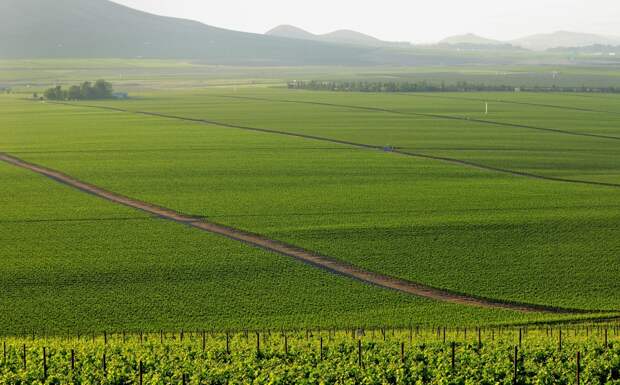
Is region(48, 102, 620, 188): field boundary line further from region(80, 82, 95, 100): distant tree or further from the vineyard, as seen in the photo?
the vineyard

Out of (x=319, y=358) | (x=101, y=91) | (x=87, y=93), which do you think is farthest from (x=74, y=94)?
(x=319, y=358)

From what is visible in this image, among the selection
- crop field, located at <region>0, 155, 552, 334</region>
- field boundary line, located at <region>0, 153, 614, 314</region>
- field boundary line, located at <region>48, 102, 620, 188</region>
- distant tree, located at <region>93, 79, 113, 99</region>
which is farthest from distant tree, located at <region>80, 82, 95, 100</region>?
crop field, located at <region>0, 155, 552, 334</region>

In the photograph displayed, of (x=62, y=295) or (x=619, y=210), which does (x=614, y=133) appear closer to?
(x=619, y=210)

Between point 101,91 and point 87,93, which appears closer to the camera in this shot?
point 101,91

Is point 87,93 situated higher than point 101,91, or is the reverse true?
Answer: point 101,91

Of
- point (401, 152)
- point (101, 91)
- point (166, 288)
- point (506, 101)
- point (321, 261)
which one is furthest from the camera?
point (101, 91)

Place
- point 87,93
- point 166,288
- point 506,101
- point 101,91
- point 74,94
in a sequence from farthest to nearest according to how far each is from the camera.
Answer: point 74,94
point 87,93
point 101,91
point 506,101
point 166,288

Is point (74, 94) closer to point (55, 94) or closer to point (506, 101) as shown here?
point (55, 94)

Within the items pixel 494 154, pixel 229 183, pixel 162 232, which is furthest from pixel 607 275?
pixel 494 154
